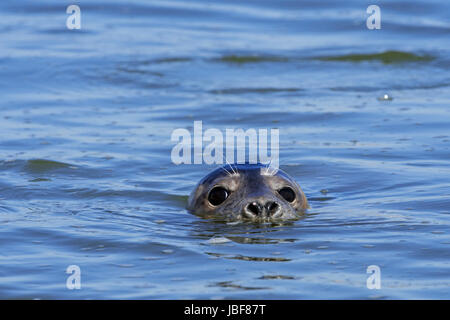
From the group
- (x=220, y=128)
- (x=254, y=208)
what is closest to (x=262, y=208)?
(x=254, y=208)

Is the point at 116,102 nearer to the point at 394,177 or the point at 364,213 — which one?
the point at 394,177

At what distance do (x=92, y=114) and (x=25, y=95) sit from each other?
1.38 meters

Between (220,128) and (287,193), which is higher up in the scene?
(220,128)

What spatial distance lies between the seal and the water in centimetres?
13

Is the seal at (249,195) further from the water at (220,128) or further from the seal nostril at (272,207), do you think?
the water at (220,128)

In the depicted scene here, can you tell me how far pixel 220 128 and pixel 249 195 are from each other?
4.08m

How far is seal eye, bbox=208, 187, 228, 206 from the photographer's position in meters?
7.86

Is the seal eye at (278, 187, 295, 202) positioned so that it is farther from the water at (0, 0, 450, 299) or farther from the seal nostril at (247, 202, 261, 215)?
the seal nostril at (247, 202, 261, 215)

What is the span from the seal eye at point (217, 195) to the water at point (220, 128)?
1.01 ft

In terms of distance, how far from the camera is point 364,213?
8141 millimetres

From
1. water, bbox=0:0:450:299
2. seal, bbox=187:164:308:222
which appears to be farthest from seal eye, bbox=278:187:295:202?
water, bbox=0:0:450:299

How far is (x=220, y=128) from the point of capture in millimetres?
11695

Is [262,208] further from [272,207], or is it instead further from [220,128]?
[220,128]
